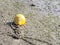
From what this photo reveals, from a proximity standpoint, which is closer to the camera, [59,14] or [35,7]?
[59,14]

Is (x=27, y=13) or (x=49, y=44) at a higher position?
(x=27, y=13)

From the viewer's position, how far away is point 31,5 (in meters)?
6.36

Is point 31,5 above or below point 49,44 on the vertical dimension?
above

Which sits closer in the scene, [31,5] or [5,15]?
[5,15]

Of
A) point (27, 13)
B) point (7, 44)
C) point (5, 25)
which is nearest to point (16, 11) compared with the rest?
point (27, 13)

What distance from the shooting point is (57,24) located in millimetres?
5324

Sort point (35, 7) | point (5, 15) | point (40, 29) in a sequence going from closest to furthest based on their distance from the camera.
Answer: point (40, 29) < point (5, 15) < point (35, 7)

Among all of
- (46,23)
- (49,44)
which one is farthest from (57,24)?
(49,44)

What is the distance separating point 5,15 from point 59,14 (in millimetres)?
1460

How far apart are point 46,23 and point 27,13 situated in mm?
776

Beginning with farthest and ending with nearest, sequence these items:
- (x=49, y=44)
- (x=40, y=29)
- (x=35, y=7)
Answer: (x=35, y=7), (x=40, y=29), (x=49, y=44)

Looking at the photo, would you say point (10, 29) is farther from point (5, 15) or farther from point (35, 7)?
point (35, 7)

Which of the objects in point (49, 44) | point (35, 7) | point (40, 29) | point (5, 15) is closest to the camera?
point (49, 44)

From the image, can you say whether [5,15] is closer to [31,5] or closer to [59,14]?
[31,5]
